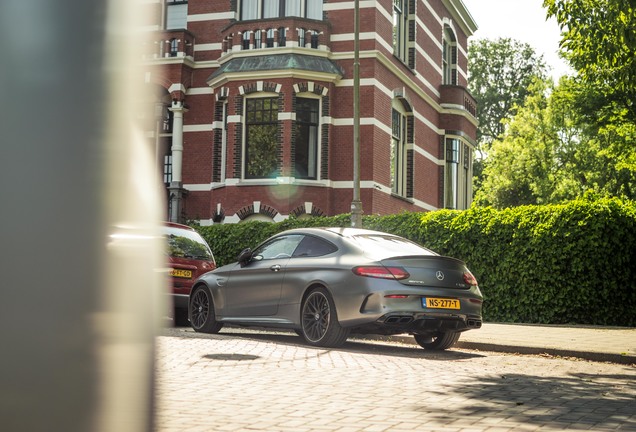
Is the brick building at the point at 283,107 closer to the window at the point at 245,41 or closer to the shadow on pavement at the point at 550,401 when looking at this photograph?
the window at the point at 245,41

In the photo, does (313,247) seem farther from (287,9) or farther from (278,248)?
(287,9)

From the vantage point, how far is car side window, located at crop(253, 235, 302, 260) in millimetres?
12312

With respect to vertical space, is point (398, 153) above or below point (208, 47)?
below

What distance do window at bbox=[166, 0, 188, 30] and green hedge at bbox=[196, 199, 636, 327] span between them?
15.7 m

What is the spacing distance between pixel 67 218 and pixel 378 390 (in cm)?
521

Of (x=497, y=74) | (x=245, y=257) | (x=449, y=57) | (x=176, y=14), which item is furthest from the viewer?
(x=497, y=74)

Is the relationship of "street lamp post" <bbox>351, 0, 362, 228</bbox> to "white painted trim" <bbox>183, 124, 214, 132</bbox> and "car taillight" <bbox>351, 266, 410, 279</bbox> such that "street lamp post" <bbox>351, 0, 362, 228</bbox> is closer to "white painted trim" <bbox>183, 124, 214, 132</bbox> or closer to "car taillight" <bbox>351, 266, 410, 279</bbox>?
"car taillight" <bbox>351, 266, 410, 279</bbox>

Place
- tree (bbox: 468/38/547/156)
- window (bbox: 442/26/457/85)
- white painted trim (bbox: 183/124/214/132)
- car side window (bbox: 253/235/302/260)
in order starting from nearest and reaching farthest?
1. car side window (bbox: 253/235/302/260)
2. white painted trim (bbox: 183/124/214/132)
3. window (bbox: 442/26/457/85)
4. tree (bbox: 468/38/547/156)

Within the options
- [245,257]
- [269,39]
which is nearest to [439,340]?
[245,257]

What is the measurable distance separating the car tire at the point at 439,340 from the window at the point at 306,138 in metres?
14.2

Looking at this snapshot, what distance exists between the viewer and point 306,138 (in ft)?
86.4

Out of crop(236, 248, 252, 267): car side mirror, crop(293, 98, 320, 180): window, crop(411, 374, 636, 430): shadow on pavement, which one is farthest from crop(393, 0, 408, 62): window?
crop(411, 374, 636, 430): shadow on pavement

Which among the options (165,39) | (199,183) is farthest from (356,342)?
(165,39)

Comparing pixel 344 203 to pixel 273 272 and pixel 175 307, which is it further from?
pixel 273 272
